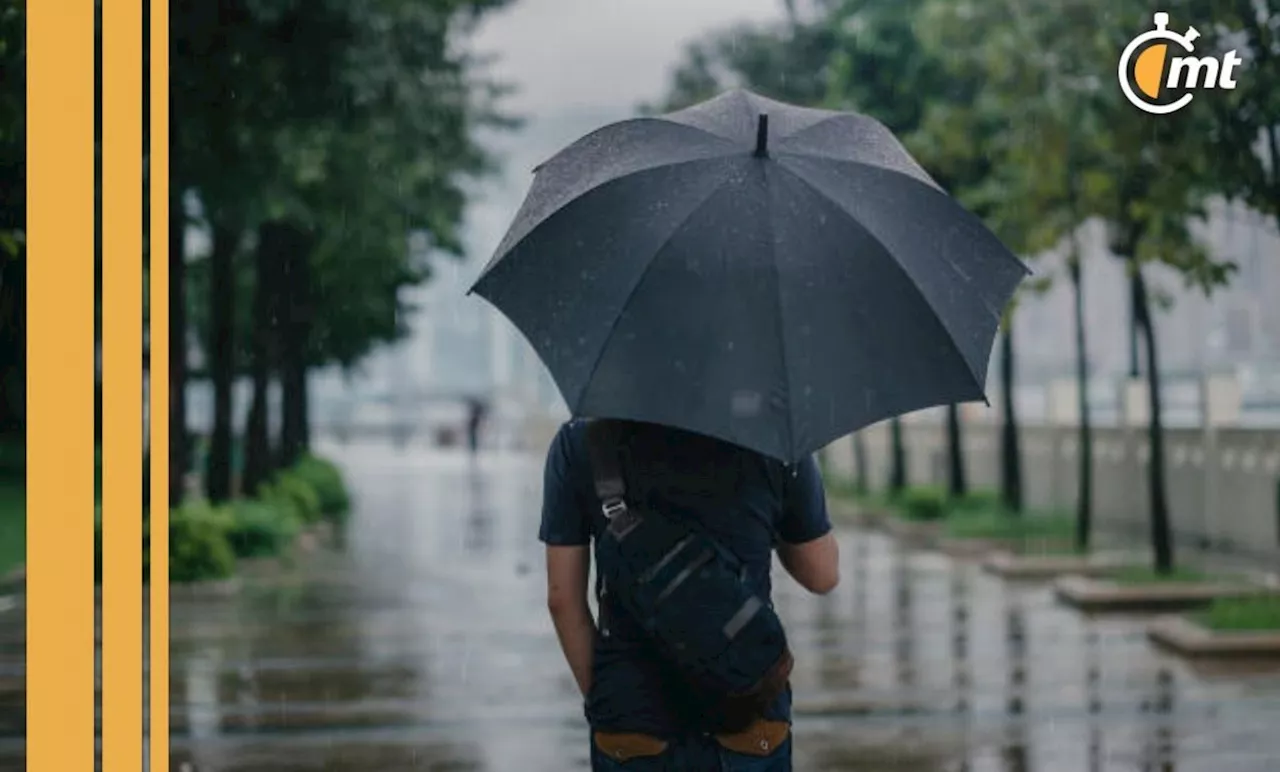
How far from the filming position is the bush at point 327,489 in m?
32.2

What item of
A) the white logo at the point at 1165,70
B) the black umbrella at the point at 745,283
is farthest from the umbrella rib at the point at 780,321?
the white logo at the point at 1165,70

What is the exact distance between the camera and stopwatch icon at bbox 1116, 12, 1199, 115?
1481 centimetres

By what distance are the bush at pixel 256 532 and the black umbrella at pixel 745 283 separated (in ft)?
57.5

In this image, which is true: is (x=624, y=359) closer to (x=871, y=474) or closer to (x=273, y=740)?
(x=273, y=740)

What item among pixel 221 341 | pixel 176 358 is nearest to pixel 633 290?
pixel 176 358

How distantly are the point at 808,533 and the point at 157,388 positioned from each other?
1189 cm

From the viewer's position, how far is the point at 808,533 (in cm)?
417

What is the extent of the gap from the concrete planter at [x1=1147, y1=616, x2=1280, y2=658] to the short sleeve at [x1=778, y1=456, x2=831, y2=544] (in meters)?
9.51

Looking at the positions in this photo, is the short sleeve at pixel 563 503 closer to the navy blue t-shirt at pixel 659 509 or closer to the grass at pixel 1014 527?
the navy blue t-shirt at pixel 659 509

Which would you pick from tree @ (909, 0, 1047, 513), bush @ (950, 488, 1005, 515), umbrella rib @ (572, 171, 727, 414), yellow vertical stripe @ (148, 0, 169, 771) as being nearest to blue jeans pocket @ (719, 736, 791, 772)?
umbrella rib @ (572, 171, 727, 414)

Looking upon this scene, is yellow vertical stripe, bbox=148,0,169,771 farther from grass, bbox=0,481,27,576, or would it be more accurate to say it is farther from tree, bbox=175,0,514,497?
grass, bbox=0,481,27,576

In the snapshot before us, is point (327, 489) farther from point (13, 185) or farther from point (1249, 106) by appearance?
point (1249, 106)

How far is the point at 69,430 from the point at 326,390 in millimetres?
145423

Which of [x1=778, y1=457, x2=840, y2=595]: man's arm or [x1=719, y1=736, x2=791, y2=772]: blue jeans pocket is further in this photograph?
[x1=778, y1=457, x2=840, y2=595]: man's arm
